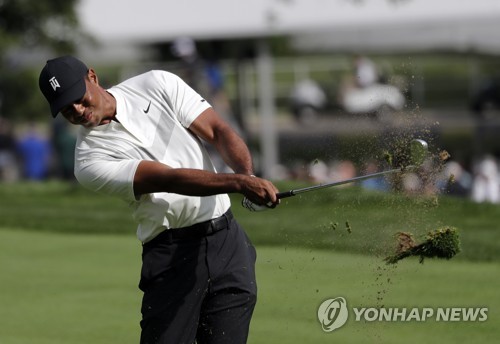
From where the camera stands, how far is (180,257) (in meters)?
6.06

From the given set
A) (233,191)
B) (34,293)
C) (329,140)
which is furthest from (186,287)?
(34,293)

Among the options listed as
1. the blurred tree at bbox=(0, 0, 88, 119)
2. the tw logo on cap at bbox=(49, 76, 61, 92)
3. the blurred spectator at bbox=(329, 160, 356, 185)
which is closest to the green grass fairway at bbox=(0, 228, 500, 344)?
the blurred spectator at bbox=(329, 160, 356, 185)

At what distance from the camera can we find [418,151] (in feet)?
21.5

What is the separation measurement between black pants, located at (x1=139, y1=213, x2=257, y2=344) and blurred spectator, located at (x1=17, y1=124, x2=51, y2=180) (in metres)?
19.8

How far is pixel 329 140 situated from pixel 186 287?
3.03m

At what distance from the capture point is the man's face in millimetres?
5801

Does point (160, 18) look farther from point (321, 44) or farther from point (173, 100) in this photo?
point (173, 100)

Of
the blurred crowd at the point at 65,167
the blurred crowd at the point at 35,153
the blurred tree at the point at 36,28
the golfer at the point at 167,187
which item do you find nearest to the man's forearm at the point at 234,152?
the golfer at the point at 167,187

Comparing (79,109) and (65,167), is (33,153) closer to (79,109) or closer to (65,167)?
(65,167)

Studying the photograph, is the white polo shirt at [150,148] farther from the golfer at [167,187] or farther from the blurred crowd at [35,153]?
the blurred crowd at [35,153]

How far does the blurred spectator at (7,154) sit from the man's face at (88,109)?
2138cm

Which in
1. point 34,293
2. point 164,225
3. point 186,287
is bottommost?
point 34,293

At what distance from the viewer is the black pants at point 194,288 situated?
6.05 metres

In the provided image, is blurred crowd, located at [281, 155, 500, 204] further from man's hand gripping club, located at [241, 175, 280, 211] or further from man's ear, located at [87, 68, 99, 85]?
man's ear, located at [87, 68, 99, 85]
